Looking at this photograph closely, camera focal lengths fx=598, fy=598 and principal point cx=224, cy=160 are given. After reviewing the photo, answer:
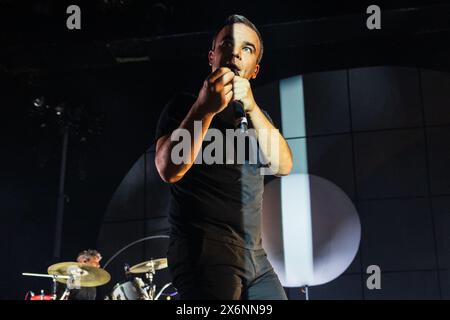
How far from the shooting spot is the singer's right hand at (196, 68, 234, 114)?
133cm

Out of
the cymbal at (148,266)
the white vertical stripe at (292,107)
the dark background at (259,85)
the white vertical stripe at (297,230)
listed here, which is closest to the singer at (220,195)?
the cymbal at (148,266)

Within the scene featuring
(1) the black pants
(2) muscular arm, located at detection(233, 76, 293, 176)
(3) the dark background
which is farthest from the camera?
(3) the dark background

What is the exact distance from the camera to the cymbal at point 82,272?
4891 mm

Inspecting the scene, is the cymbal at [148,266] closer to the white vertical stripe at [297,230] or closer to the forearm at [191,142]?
the white vertical stripe at [297,230]

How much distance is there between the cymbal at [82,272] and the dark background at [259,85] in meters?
0.64

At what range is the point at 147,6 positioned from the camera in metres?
5.16

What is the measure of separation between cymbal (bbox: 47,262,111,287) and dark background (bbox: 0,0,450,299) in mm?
636

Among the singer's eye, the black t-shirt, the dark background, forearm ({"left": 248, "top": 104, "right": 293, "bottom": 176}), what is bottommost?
the black t-shirt

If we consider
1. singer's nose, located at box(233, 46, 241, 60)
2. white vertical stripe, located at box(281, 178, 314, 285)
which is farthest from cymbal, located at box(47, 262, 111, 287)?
singer's nose, located at box(233, 46, 241, 60)

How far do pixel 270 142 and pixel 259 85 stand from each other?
14.4ft

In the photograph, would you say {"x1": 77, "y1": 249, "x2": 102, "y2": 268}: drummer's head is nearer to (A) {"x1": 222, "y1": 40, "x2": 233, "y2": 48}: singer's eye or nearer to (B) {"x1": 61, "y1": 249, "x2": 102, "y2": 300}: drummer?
(B) {"x1": 61, "y1": 249, "x2": 102, "y2": 300}: drummer
